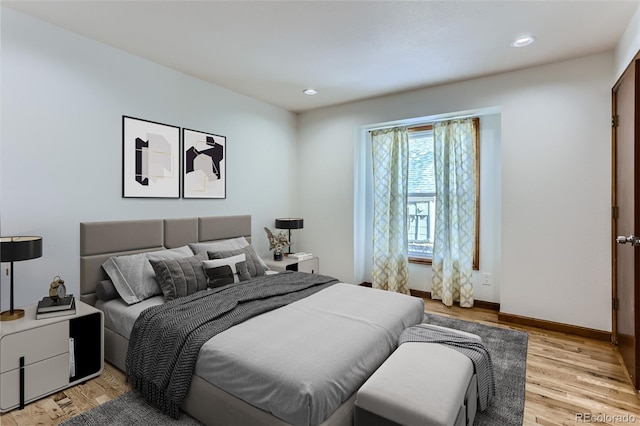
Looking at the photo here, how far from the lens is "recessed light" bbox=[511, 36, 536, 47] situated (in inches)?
108

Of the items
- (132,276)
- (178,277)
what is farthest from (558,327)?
(132,276)

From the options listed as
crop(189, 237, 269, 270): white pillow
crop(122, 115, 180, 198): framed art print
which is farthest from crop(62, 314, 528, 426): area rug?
crop(122, 115, 180, 198): framed art print

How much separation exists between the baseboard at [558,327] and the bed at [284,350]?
1458mm

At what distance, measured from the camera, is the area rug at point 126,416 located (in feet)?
6.28

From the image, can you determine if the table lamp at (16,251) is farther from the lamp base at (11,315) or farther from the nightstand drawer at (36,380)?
the nightstand drawer at (36,380)

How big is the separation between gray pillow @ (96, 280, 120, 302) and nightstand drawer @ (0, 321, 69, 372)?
47 cm

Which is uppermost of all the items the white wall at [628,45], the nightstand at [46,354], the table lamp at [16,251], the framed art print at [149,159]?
the white wall at [628,45]

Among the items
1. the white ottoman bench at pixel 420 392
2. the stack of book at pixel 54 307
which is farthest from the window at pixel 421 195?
the stack of book at pixel 54 307

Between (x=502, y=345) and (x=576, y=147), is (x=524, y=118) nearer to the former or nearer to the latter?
(x=576, y=147)

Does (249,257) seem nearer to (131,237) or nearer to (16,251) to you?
(131,237)

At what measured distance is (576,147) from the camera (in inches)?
124

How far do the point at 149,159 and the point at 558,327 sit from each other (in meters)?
4.37

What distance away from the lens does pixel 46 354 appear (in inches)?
84.5

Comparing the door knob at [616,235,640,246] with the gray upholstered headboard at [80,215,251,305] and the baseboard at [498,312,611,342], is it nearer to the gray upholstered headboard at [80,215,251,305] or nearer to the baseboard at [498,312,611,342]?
the baseboard at [498,312,611,342]
